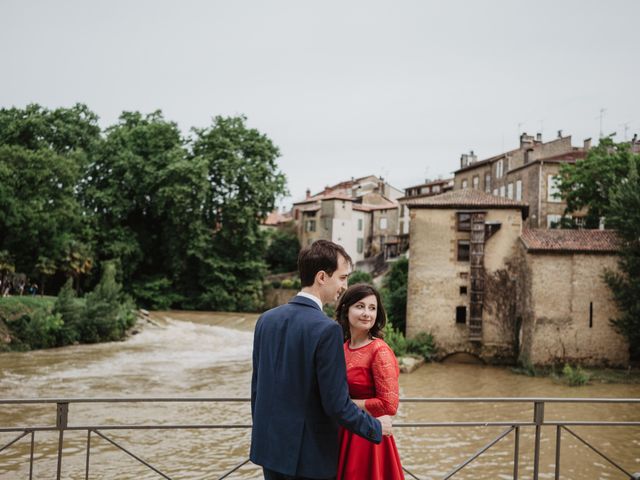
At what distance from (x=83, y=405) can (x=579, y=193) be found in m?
28.0

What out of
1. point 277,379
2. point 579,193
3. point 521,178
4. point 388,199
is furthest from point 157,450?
point 388,199

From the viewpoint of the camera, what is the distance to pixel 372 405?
312 cm

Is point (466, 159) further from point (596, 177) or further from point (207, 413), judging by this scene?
point (207, 413)

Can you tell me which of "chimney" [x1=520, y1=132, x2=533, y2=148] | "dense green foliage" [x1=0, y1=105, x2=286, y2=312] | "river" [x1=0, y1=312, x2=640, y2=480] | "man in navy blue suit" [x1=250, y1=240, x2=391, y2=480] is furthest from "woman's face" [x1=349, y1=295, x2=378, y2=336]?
"chimney" [x1=520, y1=132, x2=533, y2=148]

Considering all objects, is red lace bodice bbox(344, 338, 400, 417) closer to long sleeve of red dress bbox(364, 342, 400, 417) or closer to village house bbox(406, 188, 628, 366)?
long sleeve of red dress bbox(364, 342, 400, 417)

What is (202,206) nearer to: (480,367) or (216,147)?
(216,147)

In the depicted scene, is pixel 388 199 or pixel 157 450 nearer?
pixel 157 450

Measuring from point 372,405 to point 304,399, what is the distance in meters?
0.45

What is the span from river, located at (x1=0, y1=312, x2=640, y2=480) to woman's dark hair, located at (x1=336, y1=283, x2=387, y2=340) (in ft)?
30.6

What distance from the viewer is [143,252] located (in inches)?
1662

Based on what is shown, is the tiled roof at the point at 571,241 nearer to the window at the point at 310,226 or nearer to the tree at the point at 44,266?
the tree at the point at 44,266

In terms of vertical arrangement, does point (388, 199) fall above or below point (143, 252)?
above

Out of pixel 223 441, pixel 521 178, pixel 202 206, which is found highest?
pixel 521 178

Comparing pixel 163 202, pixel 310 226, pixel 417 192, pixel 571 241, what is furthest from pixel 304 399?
pixel 417 192
